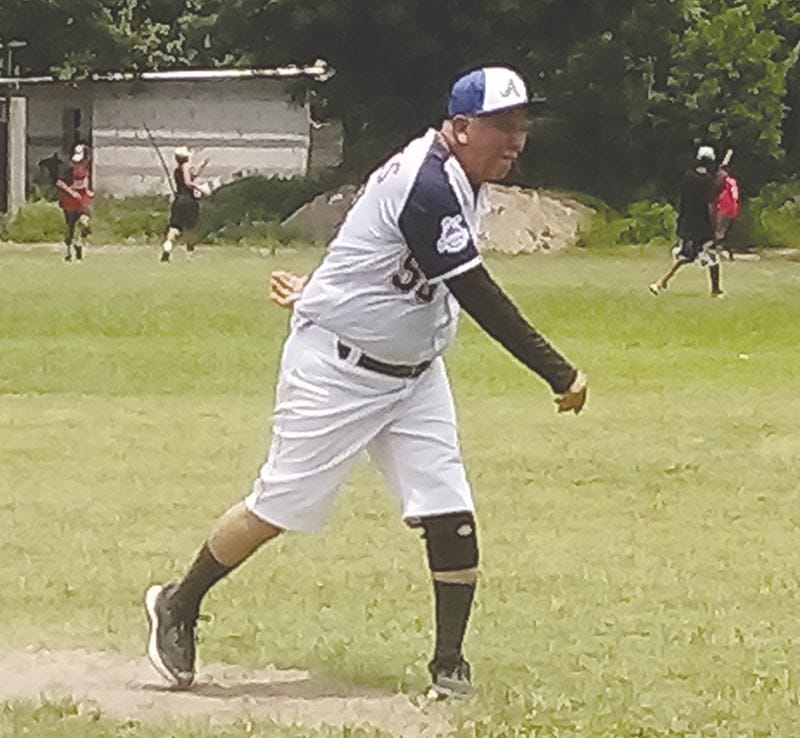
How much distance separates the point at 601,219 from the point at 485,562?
3614cm

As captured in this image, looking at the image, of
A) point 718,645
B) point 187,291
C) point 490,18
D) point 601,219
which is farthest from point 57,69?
point 718,645

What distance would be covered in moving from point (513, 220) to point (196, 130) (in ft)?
42.8

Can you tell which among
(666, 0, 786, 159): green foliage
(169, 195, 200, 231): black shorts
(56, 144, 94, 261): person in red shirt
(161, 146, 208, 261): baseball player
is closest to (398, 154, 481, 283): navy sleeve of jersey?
(161, 146, 208, 261): baseball player

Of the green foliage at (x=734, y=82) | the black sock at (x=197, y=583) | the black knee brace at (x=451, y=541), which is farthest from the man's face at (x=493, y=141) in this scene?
the green foliage at (x=734, y=82)

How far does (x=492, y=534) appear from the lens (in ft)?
33.8

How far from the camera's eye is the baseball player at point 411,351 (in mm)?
6426

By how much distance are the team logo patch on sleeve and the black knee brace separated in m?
0.85

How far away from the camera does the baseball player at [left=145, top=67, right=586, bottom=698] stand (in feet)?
21.1

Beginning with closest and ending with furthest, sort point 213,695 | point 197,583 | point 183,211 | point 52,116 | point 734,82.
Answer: point 213,695, point 197,583, point 183,211, point 734,82, point 52,116

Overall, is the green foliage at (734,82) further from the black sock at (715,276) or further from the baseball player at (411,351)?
the baseball player at (411,351)

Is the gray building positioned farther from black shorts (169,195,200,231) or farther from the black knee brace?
the black knee brace

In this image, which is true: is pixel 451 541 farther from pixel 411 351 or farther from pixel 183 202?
pixel 183 202

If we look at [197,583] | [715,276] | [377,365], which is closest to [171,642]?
[197,583]

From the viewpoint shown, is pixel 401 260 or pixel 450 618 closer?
pixel 401 260
